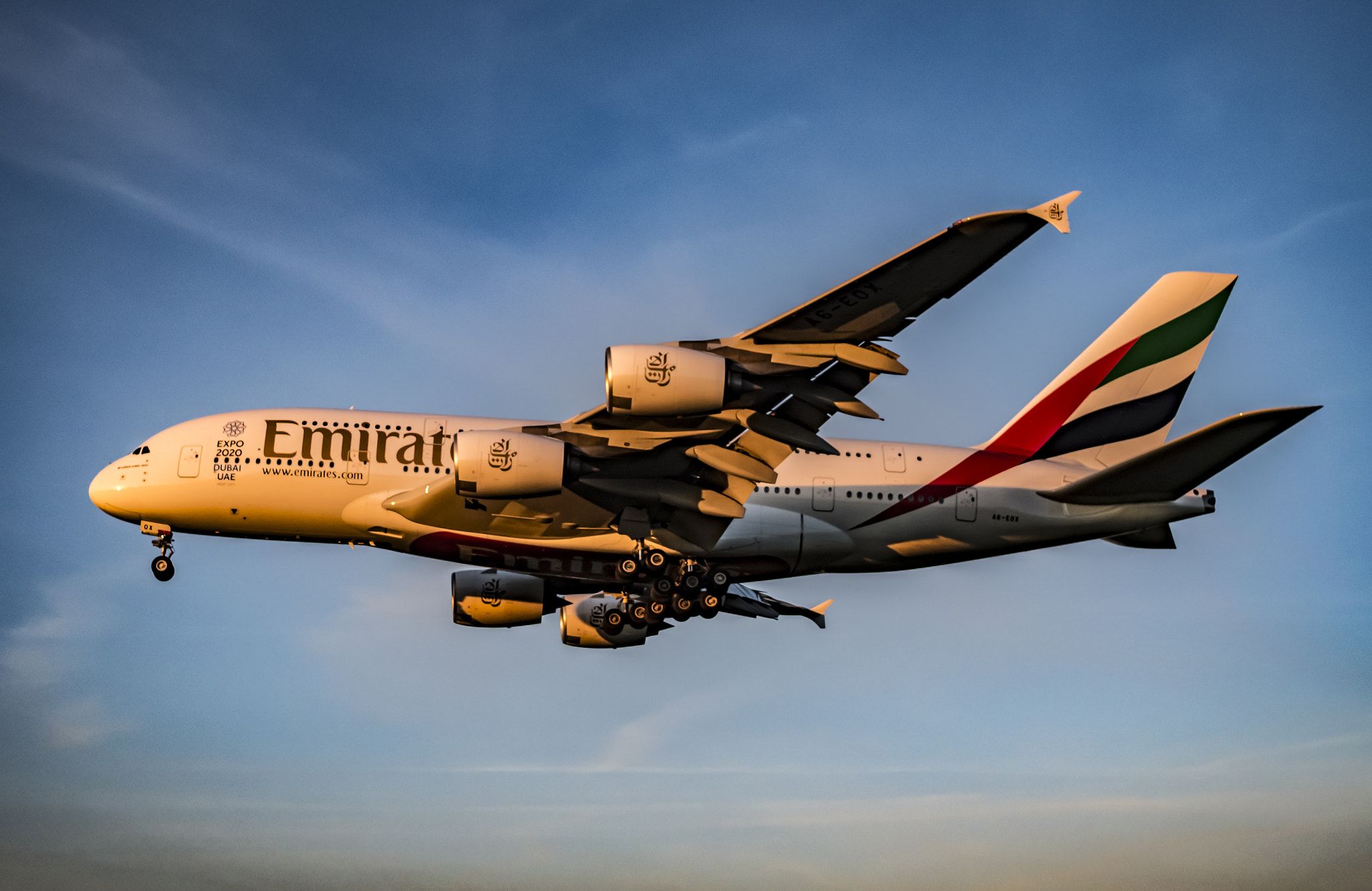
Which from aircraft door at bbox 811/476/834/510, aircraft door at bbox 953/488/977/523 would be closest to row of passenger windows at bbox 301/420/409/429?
aircraft door at bbox 811/476/834/510

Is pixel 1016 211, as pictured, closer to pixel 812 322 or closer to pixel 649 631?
pixel 812 322

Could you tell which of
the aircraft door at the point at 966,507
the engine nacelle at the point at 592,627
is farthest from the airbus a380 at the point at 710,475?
the engine nacelle at the point at 592,627

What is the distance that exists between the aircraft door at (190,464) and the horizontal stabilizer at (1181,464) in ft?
70.6

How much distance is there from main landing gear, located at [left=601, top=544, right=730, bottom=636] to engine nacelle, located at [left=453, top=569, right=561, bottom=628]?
23.1 feet

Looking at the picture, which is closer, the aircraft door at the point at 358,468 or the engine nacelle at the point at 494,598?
the aircraft door at the point at 358,468

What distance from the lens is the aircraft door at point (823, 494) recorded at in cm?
3112

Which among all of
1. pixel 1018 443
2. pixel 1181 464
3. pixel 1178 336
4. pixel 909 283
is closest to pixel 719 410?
pixel 909 283

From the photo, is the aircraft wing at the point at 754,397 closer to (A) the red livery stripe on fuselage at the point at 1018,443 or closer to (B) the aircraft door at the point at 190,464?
(A) the red livery stripe on fuselage at the point at 1018,443

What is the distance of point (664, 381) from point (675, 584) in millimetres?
8515

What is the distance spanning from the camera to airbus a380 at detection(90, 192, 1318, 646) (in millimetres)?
24000

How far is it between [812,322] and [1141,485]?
1163 cm

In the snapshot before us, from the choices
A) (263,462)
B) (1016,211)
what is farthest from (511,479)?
(1016,211)

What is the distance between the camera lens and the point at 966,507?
104ft

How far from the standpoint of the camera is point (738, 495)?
2803 cm
